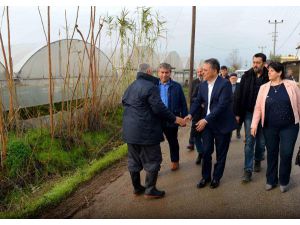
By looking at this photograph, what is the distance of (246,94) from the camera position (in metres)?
5.16

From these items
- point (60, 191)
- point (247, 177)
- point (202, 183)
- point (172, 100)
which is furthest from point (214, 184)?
point (60, 191)

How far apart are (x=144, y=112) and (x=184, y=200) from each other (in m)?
1.17

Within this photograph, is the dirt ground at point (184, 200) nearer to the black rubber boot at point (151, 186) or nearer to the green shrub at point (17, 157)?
the black rubber boot at point (151, 186)

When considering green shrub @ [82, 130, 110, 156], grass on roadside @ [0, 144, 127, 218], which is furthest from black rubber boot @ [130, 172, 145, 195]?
green shrub @ [82, 130, 110, 156]

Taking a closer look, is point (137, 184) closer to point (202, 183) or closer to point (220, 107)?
point (202, 183)

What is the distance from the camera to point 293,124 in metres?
4.38

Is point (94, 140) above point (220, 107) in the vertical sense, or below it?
below

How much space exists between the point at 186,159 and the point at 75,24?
3.14m

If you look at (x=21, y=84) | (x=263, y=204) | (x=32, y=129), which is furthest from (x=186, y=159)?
(x=21, y=84)

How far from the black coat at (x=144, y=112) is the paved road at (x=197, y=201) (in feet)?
2.50

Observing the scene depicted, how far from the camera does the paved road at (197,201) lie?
3969 millimetres

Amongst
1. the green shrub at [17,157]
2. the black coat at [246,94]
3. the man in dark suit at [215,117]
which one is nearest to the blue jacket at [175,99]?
the man in dark suit at [215,117]

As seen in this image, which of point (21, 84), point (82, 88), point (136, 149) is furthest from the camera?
point (21, 84)

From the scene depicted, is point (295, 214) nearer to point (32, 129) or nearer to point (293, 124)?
point (293, 124)
